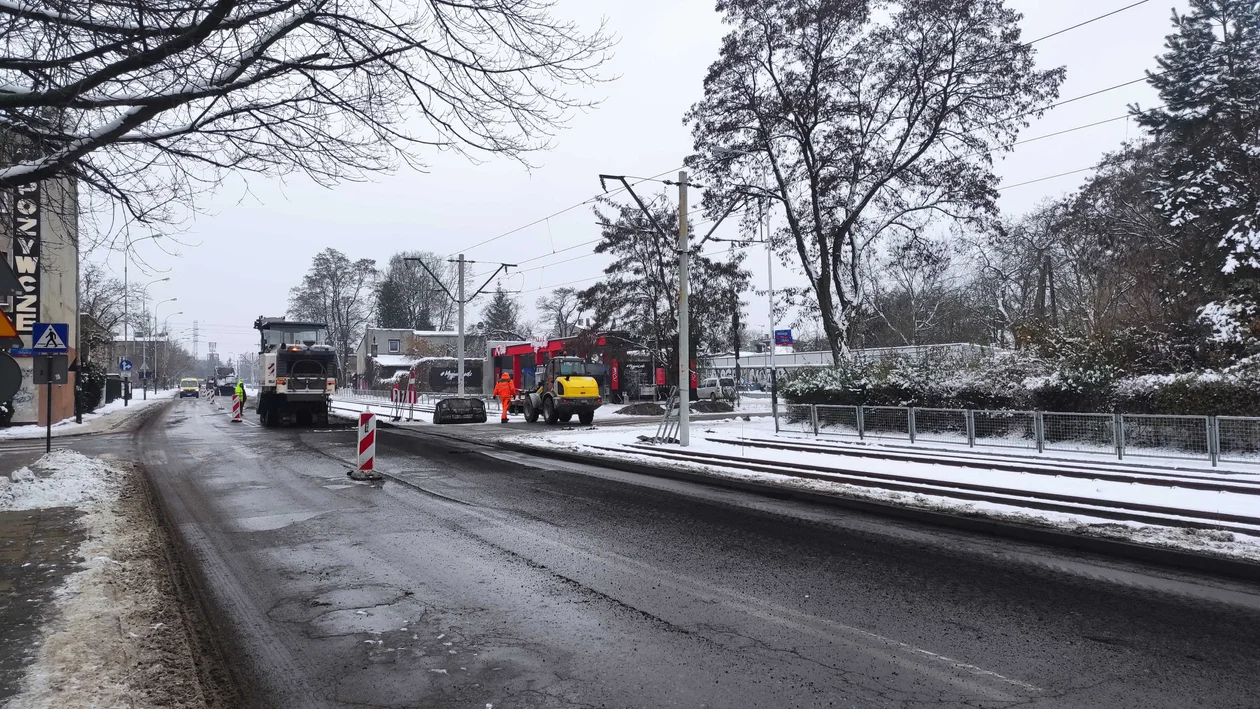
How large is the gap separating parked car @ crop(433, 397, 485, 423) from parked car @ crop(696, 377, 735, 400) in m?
16.5

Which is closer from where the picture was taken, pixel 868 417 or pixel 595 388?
pixel 868 417

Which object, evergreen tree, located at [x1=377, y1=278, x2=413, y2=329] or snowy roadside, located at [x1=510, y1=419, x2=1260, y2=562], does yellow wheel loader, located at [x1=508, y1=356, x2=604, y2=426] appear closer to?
snowy roadside, located at [x1=510, y1=419, x2=1260, y2=562]

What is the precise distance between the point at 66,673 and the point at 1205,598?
304 inches

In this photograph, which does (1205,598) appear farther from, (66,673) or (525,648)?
(66,673)

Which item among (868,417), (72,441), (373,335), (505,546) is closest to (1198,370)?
(868,417)

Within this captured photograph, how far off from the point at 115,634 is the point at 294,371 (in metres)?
22.4

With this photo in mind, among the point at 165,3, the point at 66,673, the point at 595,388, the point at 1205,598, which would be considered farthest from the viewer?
the point at 595,388

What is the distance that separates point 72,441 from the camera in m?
22.0

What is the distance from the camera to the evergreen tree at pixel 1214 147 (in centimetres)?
1803

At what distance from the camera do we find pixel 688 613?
5.77 metres

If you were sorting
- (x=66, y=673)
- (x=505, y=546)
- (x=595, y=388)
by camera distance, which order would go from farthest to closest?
(x=595, y=388), (x=505, y=546), (x=66, y=673)

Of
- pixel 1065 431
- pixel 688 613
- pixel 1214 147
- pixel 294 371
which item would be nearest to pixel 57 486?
pixel 688 613

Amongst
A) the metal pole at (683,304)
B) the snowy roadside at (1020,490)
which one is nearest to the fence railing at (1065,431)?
the snowy roadside at (1020,490)

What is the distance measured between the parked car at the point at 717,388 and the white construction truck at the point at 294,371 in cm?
2231
